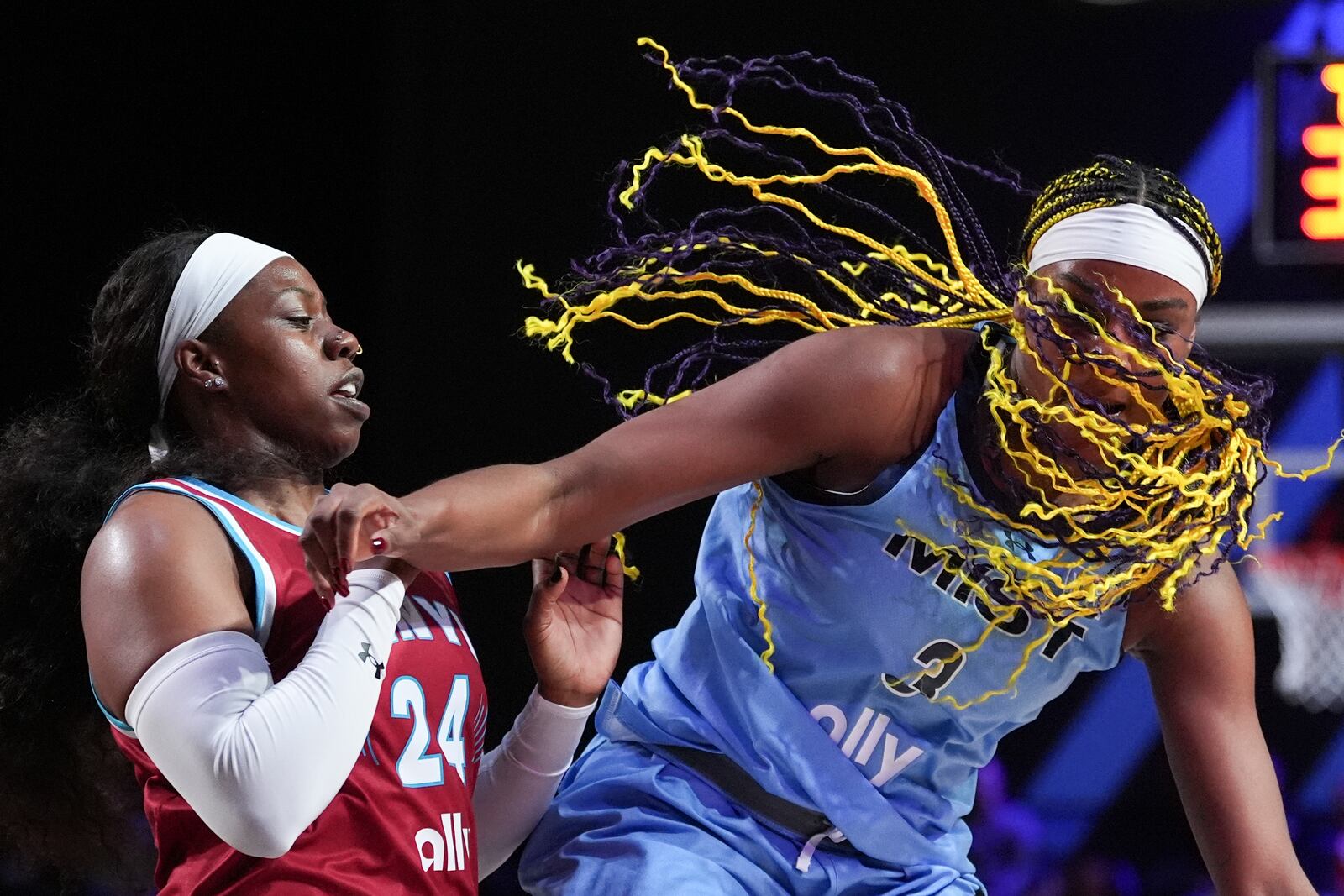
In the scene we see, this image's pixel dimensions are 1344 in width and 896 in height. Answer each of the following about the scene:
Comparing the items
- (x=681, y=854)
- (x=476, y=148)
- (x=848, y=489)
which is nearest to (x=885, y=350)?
(x=848, y=489)

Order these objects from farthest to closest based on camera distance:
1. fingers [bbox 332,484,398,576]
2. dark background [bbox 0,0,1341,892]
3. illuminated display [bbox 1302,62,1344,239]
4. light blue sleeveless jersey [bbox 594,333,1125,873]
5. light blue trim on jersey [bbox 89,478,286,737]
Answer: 1. illuminated display [bbox 1302,62,1344,239]
2. dark background [bbox 0,0,1341,892]
3. light blue sleeveless jersey [bbox 594,333,1125,873]
4. light blue trim on jersey [bbox 89,478,286,737]
5. fingers [bbox 332,484,398,576]

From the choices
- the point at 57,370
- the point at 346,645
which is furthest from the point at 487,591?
the point at 346,645

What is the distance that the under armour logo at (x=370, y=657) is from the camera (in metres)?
1.49

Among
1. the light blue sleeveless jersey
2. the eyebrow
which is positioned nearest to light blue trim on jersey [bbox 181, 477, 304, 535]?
the light blue sleeveless jersey

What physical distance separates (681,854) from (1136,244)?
798 millimetres

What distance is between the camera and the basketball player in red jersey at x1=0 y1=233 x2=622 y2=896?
4.73 ft

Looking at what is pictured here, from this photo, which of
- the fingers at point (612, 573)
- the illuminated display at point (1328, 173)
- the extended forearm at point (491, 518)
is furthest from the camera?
the illuminated display at point (1328, 173)

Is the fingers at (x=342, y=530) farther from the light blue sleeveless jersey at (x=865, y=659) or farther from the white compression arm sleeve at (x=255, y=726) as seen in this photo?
the light blue sleeveless jersey at (x=865, y=659)

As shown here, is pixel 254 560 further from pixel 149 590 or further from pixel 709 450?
pixel 709 450

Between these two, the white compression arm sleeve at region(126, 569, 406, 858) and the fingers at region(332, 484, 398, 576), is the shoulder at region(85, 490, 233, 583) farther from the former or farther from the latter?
the fingers at region(332, 484, 398, 576)

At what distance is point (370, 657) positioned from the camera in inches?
58.9

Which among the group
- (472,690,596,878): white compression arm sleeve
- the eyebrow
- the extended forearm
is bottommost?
(472,690,596,878): white compression arm sleeve

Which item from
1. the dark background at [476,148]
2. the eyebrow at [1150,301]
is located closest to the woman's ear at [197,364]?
the eyebrow at [1150,301]

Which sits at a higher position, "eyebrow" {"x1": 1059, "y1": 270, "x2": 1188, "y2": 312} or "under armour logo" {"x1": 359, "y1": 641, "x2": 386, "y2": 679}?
"eyebrow" {"x1": 1059, "y1": 270, "x2": 1188, "y2": 312}
